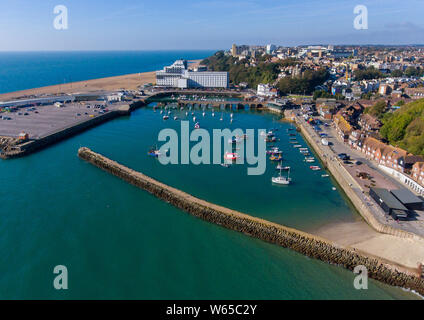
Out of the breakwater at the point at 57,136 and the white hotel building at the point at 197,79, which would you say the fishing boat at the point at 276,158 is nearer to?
the breakwater at the point at 57,136

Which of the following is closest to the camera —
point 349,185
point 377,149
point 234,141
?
point 349,185

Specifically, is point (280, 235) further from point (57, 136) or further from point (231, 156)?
point (57, 136)

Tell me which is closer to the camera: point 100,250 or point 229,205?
point 100,250

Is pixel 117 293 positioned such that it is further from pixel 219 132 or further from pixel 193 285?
pixel 219 132

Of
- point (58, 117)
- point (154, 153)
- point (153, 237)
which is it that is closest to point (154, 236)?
point (153, 237)

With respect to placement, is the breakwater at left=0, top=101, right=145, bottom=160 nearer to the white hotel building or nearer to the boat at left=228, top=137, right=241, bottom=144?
the boat at left=228, top=137, right=241, bottom=144

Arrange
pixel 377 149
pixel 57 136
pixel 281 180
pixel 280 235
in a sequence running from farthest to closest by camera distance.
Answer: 1. pixel 57 136
2. pixel 377 149
3. pixel 281 180
4. pixel 280 235
